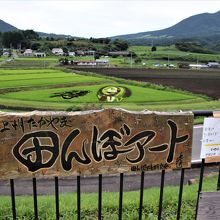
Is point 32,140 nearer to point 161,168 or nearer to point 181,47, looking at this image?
point 161,168

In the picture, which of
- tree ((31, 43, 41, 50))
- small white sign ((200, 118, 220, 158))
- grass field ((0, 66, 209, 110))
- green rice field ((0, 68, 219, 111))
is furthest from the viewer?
tree ((31, 43, 41, 50))

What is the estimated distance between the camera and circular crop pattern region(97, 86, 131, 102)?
27.8m

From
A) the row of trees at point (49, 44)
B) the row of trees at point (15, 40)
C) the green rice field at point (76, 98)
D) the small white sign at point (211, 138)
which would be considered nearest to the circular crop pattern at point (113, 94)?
the green rice field at point (76, 98)

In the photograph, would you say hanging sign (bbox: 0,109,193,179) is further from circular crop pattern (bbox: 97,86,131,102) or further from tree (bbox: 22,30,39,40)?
tree (bbox: 22,30,39,40)

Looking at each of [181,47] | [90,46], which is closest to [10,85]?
[90,46]

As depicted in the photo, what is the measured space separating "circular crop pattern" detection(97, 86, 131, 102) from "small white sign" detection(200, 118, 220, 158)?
24.3 metres

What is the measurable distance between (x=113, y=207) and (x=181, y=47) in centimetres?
12626

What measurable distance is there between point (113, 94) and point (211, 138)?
26239 millimetres

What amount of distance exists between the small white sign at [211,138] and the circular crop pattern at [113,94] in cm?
2431

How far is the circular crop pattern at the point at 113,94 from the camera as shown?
27.8 m

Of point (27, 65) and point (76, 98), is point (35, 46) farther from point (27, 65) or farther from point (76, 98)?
point (76, 98)

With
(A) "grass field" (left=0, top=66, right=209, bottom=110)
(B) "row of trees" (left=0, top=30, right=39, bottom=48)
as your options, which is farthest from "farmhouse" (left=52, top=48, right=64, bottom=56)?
(A) "grass field" (left=0, top=66, right=209, bottom=110)

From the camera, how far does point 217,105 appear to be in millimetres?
24703

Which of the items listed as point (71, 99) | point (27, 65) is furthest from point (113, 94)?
point (27, 65)
